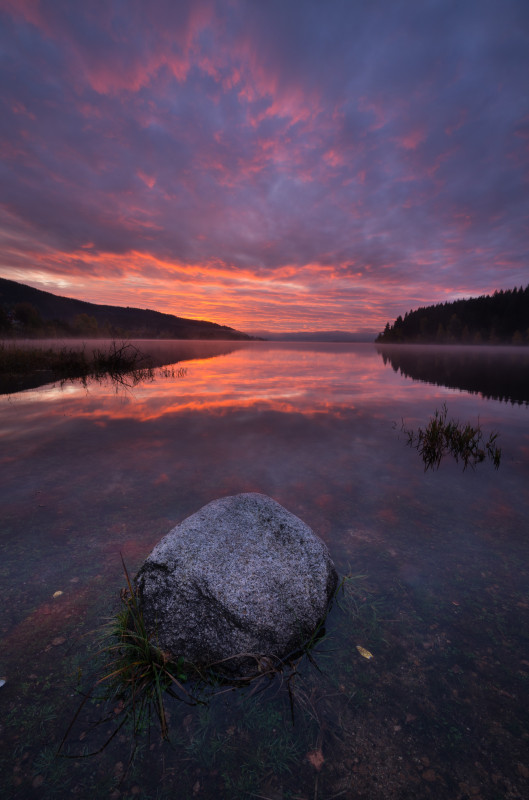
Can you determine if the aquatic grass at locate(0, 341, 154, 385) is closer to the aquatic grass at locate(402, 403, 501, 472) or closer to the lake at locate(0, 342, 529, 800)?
the lake at locate(0, 342, 529, 800)

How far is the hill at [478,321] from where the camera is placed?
137 m

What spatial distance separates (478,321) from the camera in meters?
151

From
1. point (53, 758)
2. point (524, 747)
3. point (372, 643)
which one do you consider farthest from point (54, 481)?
point (524, 747)

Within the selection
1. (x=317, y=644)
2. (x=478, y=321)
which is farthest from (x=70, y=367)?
(x=478, y=321)

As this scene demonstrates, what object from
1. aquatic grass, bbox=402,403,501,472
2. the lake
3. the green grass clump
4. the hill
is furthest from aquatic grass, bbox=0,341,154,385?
the hill

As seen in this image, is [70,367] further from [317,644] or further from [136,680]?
[317,644]

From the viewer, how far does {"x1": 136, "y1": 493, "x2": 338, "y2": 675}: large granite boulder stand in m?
3.11

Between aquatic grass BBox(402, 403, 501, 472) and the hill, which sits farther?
the hill

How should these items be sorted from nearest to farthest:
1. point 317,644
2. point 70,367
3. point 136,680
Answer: point 136,680 → point 317,644 → point 70,367

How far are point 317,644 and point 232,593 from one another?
1191 millimetres

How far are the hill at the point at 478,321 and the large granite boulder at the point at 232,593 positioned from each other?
166636 millimetres

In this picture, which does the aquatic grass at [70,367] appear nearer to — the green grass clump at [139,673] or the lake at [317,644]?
the lake at [317,644]

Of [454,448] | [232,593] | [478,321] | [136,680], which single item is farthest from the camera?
[478,321]

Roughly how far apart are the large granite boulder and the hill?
167 meters
